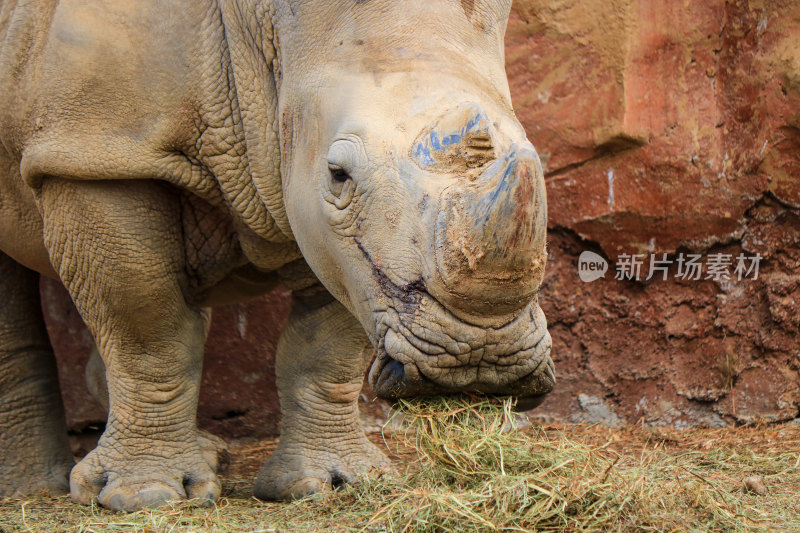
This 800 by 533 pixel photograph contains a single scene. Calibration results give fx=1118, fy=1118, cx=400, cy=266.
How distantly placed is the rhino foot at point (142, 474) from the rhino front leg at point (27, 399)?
0.58 m

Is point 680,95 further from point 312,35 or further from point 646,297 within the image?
point 312,35

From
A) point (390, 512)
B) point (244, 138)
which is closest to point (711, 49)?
point (244, 138)

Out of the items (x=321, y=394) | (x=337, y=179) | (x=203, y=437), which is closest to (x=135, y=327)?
(x=321, y=394)

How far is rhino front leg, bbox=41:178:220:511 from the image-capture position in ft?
11.5

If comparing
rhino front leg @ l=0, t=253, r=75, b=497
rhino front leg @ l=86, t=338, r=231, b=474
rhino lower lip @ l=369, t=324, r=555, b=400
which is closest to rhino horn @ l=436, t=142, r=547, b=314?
rhino lower lip @ l=369, t=324, r=555, b=400

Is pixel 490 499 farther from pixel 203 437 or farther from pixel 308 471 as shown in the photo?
pixel 203 437

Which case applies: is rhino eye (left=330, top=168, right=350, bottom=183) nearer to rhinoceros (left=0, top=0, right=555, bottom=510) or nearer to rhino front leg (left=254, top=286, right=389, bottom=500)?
rhinoceros (left=0, top=0, right=555, bottom=510)

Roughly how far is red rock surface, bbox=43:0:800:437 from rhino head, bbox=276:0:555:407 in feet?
6.50

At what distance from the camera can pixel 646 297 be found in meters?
5.26

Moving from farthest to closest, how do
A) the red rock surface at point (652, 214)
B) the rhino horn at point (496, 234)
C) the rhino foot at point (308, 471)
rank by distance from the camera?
the red rock surface at point (652, 214), the rhino foot at point (308, 471), the rhino horn at point (496, 234)

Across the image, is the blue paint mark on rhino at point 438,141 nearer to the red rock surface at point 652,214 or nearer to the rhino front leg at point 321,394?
the rhino front leg at point 321,394

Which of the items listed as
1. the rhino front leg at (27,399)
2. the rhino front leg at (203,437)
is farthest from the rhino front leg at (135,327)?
the rhino front leg at (27,399)

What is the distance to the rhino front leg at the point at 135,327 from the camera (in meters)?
3.51

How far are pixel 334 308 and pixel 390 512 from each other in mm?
1306
